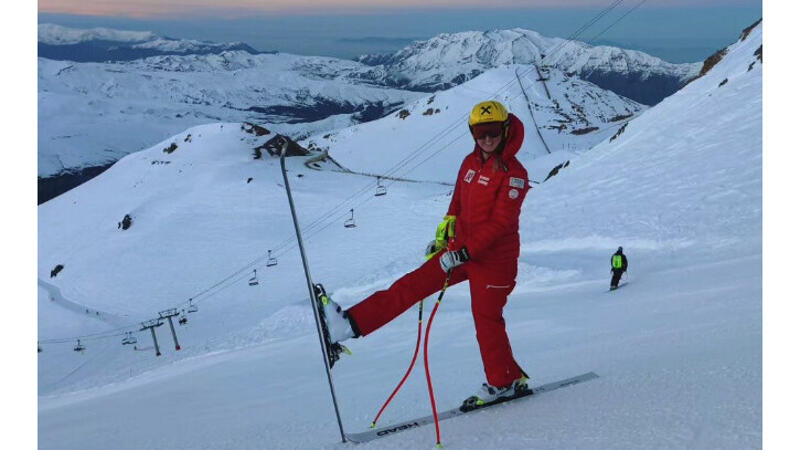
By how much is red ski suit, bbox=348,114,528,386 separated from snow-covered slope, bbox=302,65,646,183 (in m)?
94.5

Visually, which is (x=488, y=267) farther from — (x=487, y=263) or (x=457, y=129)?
(x=457, y=129)

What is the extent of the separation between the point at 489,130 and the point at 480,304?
1.24 meters

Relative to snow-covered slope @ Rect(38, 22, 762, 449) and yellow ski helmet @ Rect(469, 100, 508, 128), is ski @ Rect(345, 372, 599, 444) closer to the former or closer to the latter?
snow-covered slope @ Rect(38, 22, 762, 449)

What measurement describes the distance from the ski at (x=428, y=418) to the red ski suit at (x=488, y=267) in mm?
228

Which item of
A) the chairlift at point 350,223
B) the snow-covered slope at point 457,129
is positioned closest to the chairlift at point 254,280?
the chairlift at point 350,223

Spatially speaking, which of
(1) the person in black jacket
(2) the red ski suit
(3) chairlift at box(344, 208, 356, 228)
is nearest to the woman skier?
(2) the red ski suit

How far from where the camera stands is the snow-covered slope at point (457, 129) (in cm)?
10969

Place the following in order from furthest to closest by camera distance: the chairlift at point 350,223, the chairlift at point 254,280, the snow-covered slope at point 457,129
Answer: the snow-covered slope at point 457,129 < the chairlift at point 350,223 < the chairlift at point 254,280

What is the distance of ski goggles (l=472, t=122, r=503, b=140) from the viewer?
400cm

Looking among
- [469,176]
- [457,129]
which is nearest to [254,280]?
Result: [469,176]

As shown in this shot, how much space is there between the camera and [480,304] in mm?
4125

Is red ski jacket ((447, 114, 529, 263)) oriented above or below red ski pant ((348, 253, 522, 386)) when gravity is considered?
above

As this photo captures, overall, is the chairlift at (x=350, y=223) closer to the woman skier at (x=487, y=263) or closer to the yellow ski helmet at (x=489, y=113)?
the woman skier at (x=487, y=263)
